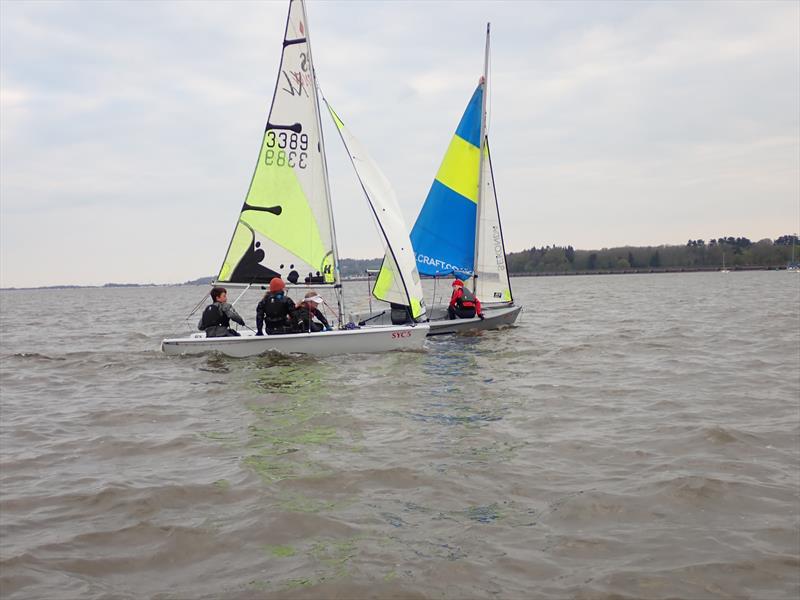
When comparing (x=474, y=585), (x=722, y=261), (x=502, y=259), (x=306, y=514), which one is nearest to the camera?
(x=474, y=585)

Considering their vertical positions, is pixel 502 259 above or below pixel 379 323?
above

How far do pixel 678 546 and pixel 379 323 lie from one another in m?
12.1

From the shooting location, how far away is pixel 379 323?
52.3 feet

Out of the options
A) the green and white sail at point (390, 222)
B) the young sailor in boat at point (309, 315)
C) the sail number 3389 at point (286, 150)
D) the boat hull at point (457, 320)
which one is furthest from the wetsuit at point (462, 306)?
the sail number 3389 at point (286, 150)

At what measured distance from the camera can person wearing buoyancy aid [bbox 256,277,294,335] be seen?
12609 mm

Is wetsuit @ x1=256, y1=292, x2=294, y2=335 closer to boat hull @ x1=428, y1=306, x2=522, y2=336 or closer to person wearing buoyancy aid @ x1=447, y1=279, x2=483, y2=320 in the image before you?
boat hull @ x1=428, y1=306, x2=522, y2=336

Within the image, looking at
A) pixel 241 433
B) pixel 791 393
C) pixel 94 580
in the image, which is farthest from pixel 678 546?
pixel 791 393

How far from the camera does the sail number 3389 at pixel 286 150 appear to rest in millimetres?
14242

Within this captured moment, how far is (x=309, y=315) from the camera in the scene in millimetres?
12844

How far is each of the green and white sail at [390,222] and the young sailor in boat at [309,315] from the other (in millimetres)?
1848

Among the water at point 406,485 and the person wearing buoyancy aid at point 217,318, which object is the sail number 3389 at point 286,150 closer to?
the person wearing buoyancy aid at point 217,318

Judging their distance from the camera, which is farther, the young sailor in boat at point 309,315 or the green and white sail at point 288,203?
the green and white sail at point 288,203

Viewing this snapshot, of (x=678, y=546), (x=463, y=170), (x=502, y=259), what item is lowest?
(x=678, y=546)

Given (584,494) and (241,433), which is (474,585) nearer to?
(584,494)
